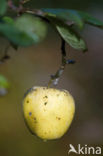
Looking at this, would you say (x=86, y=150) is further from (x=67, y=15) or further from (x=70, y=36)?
(x=67, y=15)

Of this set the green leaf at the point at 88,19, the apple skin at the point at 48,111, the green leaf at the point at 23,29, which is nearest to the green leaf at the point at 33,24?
the green leaf at the point at 23,29

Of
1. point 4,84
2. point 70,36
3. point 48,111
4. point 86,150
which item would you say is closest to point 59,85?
point 86,150

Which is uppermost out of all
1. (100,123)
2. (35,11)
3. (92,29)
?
(35,11)

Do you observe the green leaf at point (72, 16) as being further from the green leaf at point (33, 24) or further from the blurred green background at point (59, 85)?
the blurred green background at point (59, 85)

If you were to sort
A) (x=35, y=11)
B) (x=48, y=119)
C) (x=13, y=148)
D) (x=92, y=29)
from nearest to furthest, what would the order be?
(x=35, y=11)
(x=48, y=119)
(x=13, y=148)
(x=92, y=29)

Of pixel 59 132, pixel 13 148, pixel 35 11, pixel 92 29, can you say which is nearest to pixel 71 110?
pixel 59 132

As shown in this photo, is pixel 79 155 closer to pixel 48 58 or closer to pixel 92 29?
pixel 48 58
